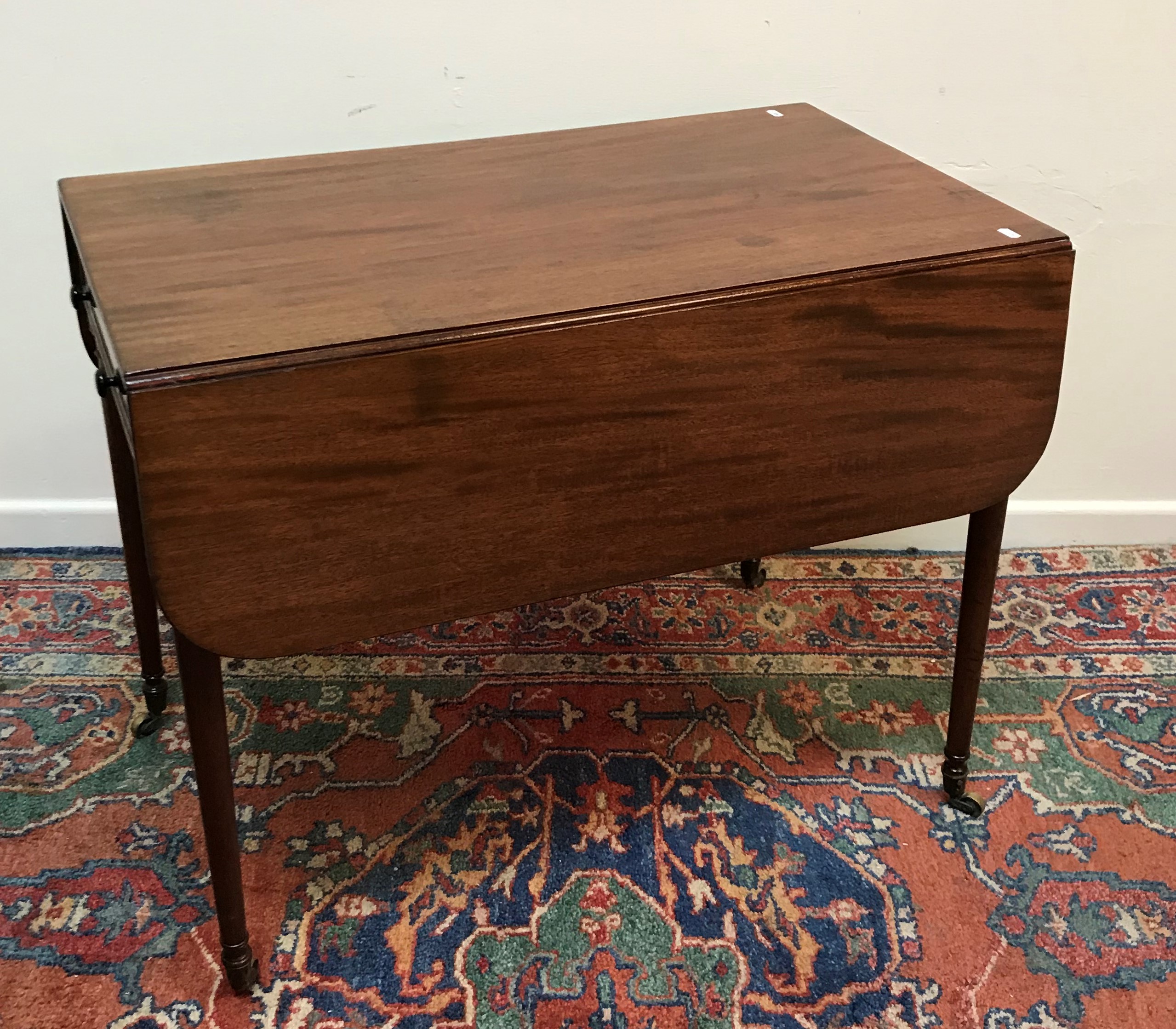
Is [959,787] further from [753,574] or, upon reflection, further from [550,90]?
[550,90]

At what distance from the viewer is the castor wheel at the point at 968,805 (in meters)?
1.44

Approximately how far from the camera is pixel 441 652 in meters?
1.70

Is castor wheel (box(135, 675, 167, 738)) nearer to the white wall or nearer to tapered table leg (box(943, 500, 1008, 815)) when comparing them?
the white wall

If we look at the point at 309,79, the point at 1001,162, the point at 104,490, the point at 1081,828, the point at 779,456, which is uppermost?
the point at 309,79

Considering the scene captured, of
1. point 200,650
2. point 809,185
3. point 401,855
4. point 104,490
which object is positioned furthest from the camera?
point 104,490

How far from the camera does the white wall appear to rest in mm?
1537

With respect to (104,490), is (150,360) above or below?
above

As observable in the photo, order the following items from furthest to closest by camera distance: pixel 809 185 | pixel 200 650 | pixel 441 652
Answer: pixel 441 652, pixel 809 185, pixel 200 650

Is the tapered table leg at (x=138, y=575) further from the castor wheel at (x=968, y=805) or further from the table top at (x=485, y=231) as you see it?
the castor wheel at (x=968, y=805)

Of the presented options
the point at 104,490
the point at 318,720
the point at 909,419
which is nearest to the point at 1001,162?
the point at 909,419

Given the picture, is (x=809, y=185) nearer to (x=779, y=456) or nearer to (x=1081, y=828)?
(x=779, y=456)

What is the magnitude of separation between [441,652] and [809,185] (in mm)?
841

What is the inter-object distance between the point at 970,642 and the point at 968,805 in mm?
217

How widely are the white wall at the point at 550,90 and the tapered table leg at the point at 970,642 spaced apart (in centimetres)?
66
